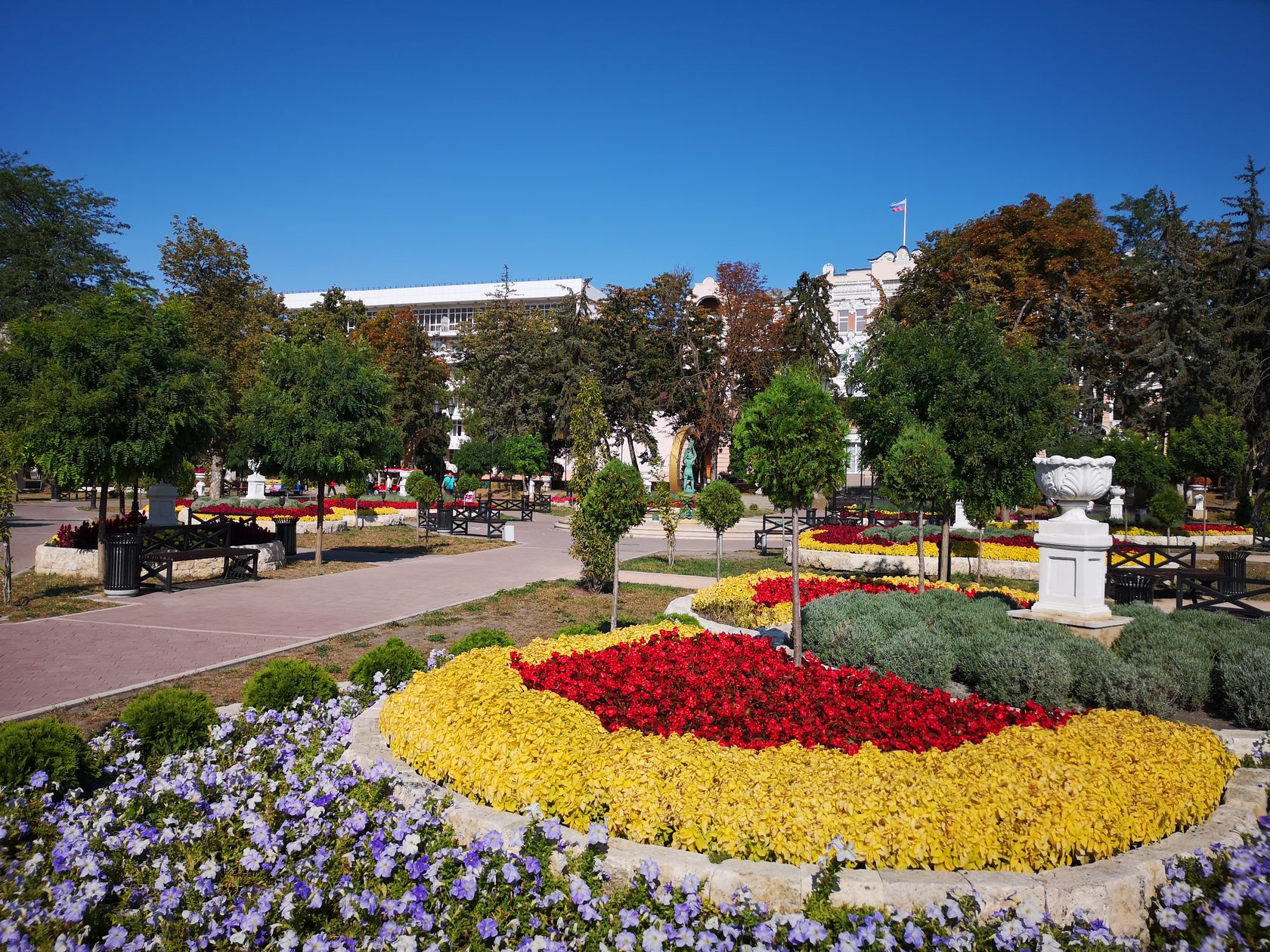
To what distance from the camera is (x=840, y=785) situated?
3965mm

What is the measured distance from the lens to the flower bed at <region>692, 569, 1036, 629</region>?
968 centimetres

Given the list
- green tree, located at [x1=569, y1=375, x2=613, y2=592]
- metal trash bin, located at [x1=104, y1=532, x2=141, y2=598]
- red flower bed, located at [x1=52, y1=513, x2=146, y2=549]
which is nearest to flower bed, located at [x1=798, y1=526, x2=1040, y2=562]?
green tree, located at [x1=569, y1=375, x2=613, y2=592]

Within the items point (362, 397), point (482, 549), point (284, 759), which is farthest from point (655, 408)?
point (284, 759)

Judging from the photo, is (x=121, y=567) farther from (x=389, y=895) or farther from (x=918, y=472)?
(x=918, y=472)

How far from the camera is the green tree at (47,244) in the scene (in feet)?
121

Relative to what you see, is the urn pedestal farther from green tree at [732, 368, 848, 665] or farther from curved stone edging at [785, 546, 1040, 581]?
curved stone edging at [785, 546, 1040, 581]

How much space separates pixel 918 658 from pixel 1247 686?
2.52 m

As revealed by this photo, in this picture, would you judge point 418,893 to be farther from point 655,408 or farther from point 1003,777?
point 655,408

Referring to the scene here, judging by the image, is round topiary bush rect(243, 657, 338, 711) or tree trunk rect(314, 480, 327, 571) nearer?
round topiary bush rect(243, 657, 338, 711)

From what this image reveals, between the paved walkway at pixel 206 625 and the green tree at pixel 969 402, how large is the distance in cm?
513

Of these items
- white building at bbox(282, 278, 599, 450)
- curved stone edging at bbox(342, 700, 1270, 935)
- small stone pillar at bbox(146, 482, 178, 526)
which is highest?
white building at bbox(282, 278, 599, 450)

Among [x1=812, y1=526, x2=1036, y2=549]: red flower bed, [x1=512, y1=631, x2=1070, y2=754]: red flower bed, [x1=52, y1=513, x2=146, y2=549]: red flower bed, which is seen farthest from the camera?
[x1=812, y1=526, x2=1036, y2=549]: red flower bed

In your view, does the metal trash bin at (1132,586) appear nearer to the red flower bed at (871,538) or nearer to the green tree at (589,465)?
the red flower bed at (871,538)

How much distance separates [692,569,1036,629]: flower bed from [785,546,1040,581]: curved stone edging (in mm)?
4395
